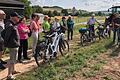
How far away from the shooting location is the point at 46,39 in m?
11.4

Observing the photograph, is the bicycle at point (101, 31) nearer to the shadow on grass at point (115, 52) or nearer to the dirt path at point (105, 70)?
the shadow on grass at point (115, 52)

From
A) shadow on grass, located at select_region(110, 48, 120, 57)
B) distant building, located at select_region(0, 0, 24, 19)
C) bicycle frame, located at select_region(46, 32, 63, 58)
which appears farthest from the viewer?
distant building, located at select_region(0, 0, 24, 19)

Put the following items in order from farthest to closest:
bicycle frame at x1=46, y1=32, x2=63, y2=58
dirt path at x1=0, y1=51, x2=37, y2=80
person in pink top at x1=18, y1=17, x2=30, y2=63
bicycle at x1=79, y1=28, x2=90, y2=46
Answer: bicycle at x1=79, y1=28, x2=90, y2=46 < person in pink top at x1=18, y1=17, x2=30, y2=63 < bicycle frame at x1=46, y1=32, x2=63, y2=58 < dirt path at x1=0, y1=51, x2=37, y2=80

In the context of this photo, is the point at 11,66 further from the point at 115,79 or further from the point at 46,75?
the point at 115,79

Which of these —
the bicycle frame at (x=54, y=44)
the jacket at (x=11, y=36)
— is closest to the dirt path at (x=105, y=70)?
the bicycle frame at (x=54, y=44)

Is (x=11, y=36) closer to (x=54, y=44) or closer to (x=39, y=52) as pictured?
(x=39, y=52)

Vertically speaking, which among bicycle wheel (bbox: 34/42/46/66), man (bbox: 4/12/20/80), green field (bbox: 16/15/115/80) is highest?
man (bbox: 4/12/20/80)

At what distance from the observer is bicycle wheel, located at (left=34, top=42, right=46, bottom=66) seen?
35.5 ft

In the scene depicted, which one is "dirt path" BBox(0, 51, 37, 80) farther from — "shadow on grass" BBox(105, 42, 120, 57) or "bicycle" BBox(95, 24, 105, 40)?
"bicycle" BBox(95, 24, 105, 40)

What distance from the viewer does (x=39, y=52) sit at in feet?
35.8

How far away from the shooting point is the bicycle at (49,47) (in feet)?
35.8

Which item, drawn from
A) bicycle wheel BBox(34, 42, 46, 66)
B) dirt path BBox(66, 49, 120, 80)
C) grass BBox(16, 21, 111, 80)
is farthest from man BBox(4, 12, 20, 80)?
dirt path BBox(66, 49, 120, 80)

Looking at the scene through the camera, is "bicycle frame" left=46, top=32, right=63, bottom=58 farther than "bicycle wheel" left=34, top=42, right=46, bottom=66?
Yes

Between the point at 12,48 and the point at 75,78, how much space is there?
6.95 ft
